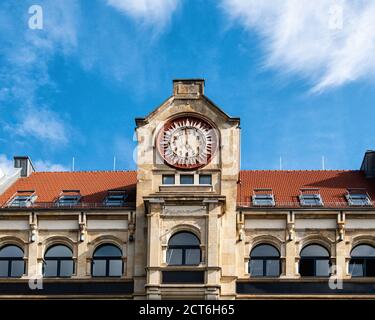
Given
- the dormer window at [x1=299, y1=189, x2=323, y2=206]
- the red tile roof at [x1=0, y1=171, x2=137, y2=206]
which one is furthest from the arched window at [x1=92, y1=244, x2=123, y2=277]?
the dormer window at [x1=299, y1=189, x2=323, y2=206]

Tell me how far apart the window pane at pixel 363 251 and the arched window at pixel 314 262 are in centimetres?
172

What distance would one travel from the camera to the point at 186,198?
6644 cm

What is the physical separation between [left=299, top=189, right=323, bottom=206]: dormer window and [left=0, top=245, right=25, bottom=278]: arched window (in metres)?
18.6

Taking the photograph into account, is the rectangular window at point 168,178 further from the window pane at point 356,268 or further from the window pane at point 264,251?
the window pane at point 356,268

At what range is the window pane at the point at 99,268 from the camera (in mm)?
67188

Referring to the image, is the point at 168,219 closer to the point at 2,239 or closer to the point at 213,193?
the point at 213,193

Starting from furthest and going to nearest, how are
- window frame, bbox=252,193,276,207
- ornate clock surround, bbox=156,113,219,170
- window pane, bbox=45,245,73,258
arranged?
ornate clock surround, bbox=156,113,219,170 < window frame, bbox=252,193,276,207 < window pane, bbox=45,245,73,258

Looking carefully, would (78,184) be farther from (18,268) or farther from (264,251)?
(264,251)

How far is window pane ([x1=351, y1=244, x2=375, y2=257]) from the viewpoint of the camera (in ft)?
219

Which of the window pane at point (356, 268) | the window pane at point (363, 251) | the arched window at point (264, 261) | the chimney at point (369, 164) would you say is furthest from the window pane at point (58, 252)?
the chimney at point (369, 164)

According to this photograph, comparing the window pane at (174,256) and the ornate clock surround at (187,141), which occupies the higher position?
the ornate clock surround at (187,141)

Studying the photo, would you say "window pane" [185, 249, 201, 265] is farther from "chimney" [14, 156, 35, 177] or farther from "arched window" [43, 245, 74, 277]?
"chimney" [14, 156, 35, 177]

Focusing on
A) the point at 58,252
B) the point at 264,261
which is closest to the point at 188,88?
the point at 264,261
